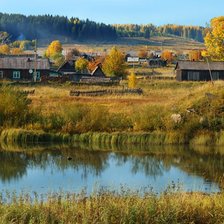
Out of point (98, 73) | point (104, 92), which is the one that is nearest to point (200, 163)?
point (104, 92)

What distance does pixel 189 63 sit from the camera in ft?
232

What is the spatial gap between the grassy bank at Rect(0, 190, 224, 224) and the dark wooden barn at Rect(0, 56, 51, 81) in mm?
61589

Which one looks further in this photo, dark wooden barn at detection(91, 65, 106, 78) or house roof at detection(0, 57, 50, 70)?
dark wooden barn at detection(91, 65, 106, 78)

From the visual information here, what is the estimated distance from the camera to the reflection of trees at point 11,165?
754 inches

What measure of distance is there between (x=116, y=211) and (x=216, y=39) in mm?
59089

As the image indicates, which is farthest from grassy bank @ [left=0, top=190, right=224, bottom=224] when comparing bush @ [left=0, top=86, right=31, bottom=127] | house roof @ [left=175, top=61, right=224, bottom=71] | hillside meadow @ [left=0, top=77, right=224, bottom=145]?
house roof @ [left=175, top=61, right=224, bottom=71]

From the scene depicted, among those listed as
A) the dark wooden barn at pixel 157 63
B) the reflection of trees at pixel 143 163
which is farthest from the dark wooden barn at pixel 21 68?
the dark wooden barn at pixel 157 63

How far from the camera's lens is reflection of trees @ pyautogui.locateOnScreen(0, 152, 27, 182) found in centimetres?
1916

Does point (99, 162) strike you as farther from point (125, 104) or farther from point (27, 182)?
point (125, 104)

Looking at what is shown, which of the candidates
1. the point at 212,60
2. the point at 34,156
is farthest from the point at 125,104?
the point at 212,60

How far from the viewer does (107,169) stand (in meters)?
20.9

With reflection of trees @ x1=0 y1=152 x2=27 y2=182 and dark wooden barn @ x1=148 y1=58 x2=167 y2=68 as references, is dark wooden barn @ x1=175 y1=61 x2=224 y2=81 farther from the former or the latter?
dark wooden barn @ x1=148 y1=58 x2=167 y2=68

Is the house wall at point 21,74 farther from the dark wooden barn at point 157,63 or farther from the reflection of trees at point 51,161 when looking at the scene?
the dark wooden barn at point 157,63

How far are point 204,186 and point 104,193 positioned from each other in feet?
20.5
